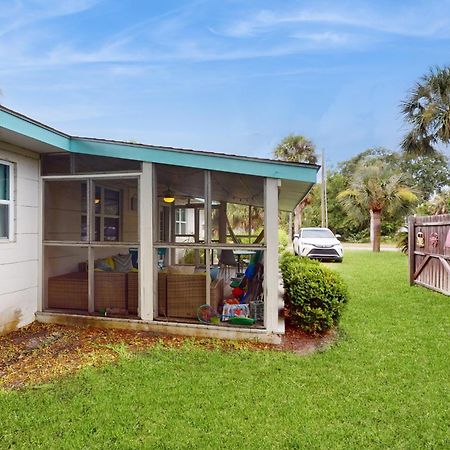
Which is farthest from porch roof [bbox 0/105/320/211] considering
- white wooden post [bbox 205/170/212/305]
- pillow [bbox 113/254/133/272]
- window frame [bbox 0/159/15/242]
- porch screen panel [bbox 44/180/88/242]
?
pillow [bbox 113/254/133/272]

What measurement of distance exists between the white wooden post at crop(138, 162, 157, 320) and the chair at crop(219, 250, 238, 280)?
1321 millimetres

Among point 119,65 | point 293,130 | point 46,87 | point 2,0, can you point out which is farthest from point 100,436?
point 293,130

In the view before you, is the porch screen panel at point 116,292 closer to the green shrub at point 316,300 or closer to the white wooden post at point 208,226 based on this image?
the white wooden post at point 208,226

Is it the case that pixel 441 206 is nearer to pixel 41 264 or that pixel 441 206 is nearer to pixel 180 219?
pixel 180 219

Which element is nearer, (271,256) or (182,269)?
(271,256)

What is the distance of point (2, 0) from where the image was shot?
1237cm

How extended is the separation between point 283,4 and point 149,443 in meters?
13.3

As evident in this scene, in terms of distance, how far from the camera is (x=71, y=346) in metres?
4.61

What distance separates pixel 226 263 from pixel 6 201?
138 inches

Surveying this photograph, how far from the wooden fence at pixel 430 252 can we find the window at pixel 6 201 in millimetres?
8186

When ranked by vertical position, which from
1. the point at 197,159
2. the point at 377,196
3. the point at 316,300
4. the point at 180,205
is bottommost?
the point at 316,300

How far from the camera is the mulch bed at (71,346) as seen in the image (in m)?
3.86

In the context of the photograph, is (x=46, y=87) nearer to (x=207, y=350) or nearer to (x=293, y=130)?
(x=293, y=130)

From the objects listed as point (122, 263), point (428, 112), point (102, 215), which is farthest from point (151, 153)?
point (428, 112)
